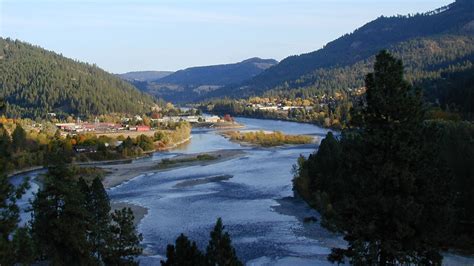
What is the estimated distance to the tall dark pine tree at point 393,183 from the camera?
11875 mm

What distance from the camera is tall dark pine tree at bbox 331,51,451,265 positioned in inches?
468

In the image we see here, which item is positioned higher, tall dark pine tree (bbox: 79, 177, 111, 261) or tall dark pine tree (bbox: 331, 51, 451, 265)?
tall dark pine tree (bbox: 331, 51, 451, 265)

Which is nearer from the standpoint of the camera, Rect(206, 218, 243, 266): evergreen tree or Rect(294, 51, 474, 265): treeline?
Rect(294, 51, 474, 265): treeline

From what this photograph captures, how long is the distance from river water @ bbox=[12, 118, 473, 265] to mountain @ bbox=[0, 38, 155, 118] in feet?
272

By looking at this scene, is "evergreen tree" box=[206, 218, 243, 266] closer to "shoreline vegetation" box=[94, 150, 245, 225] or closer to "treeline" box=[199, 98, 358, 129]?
"shoreline vegetation" box=[94, 150, 245, 225]

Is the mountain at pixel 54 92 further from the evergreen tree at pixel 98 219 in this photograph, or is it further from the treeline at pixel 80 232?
the treeline at pixel 80 232

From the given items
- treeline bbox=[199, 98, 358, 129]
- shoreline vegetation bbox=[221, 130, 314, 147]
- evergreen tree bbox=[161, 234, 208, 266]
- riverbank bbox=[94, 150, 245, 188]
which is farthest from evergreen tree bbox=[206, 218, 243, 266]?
treeline bbox=[199, 98, 358, 129]

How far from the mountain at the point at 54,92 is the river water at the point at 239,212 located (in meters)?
83.0

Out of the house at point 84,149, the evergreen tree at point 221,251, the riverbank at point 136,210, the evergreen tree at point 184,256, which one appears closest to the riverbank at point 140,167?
the house at point 84,149

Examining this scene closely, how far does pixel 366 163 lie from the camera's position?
40.5ft

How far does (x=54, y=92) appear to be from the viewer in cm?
14812

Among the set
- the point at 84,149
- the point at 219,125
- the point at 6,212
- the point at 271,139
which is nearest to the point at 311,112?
the point at 219,125

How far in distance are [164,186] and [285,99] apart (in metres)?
149

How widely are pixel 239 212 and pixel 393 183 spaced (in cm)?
2559
